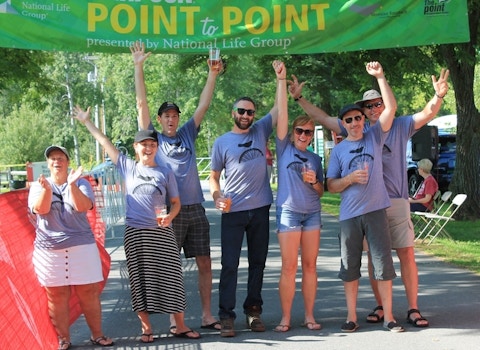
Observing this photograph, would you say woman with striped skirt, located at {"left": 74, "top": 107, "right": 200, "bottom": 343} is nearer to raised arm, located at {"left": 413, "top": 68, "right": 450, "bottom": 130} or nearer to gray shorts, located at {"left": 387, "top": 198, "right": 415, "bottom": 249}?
gray shorts, located at {"left": 387, "top": 198, "right": 415, "bottom": 249}

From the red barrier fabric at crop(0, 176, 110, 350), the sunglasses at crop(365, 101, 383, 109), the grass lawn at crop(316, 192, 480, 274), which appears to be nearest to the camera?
the red barrier fabric at crop(0, 176, 110, 350)

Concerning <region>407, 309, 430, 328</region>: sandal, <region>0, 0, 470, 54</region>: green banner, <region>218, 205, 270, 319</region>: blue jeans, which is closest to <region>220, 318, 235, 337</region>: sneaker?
<region>218, 205, 270, 319</region>: blue jeans

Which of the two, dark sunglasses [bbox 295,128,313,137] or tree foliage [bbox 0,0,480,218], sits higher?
tree foliage [bbox 0,0,480,218]

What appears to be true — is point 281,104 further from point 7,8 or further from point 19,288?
point 19,288

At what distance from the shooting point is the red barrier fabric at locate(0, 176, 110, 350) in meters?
5.88

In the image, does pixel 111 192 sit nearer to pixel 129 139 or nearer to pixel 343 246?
pixel 343 246

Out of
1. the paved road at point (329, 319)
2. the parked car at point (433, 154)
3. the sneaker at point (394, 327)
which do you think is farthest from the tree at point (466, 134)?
the sneaker at point (394, 327)

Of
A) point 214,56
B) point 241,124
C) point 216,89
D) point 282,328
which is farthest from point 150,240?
point 216,89

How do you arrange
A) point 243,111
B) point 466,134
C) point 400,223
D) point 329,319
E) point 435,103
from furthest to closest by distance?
point 466,134 < point 329,319 < point 400,223 < point 243,111 < point 435,103

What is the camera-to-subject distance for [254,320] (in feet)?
24.7

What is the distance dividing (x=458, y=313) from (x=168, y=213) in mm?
2977

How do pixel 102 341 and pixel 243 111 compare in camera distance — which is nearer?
pixel 102 341

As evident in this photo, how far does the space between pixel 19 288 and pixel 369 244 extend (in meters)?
2.95

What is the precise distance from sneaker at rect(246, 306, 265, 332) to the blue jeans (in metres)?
0.04
